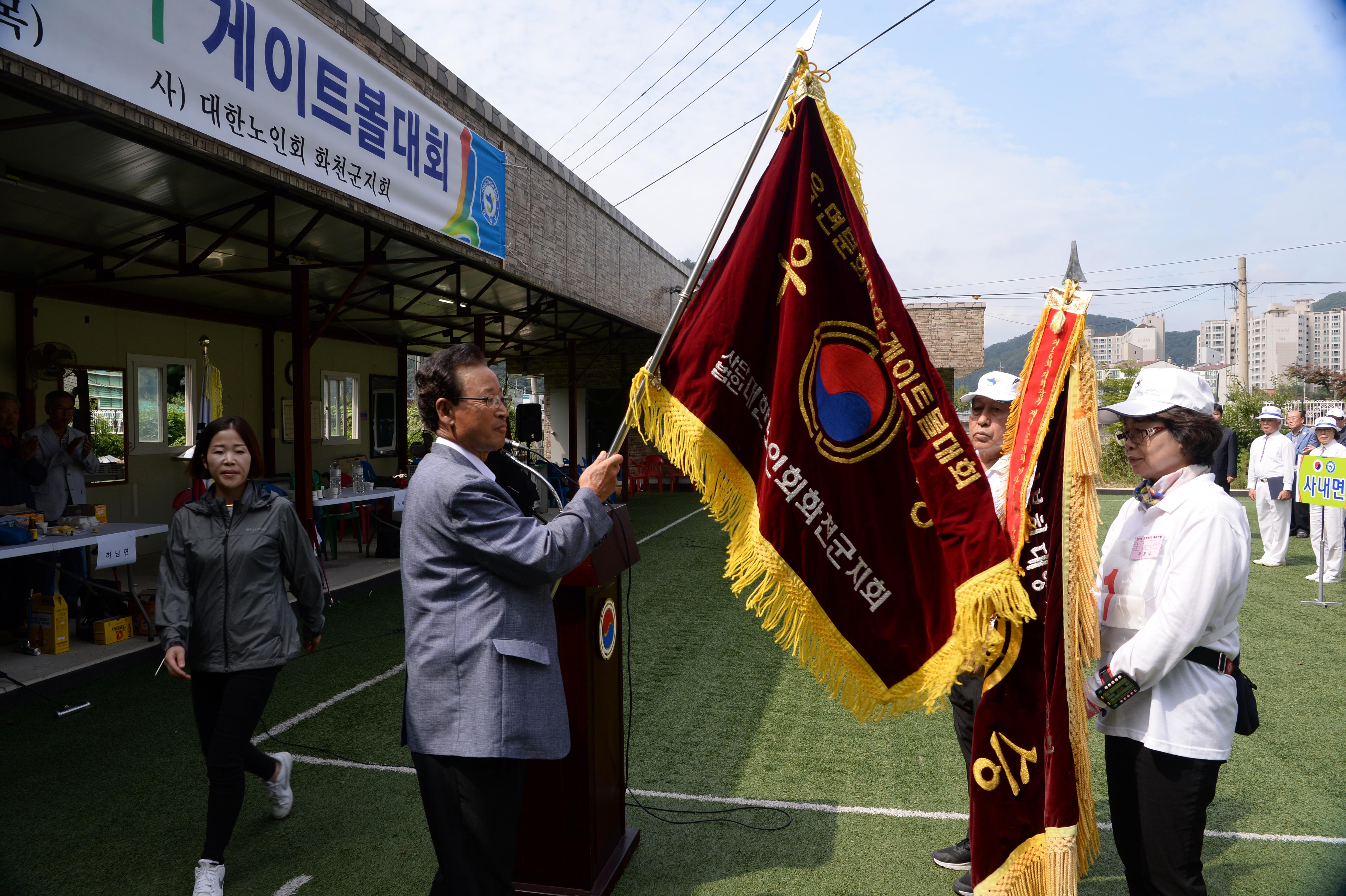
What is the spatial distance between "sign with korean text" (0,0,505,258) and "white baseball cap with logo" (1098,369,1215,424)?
411 centimetres

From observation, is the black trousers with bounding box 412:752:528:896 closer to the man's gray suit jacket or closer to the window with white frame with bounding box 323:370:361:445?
the man's gray suit jacket

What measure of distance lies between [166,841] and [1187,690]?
11.8ft

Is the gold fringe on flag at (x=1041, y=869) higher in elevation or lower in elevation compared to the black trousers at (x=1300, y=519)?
higher

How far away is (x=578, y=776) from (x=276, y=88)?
4.12 metres

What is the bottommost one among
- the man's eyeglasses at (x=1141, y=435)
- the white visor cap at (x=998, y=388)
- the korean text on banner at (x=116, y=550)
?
the korean text on banner at (x=116, y=550)

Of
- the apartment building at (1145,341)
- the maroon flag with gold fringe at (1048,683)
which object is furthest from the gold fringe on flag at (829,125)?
the apartment building at (1145,341)

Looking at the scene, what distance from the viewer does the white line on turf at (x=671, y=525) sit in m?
11.1

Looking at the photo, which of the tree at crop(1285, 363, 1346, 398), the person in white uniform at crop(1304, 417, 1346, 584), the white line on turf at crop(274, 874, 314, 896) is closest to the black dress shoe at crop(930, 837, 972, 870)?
the white line on turf at crop(274, 874, 314, 896)

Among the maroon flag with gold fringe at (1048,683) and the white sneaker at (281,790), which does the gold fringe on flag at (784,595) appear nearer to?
the maroon flag with gold fringe at (1048,683)

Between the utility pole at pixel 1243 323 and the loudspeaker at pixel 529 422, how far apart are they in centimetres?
1920

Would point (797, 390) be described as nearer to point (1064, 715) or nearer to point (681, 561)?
point (1064, 715)

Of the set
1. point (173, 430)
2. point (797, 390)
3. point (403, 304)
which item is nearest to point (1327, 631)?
point (797, 390)

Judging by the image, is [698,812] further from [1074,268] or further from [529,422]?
[529,422]

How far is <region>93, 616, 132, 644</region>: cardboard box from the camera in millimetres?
5555
